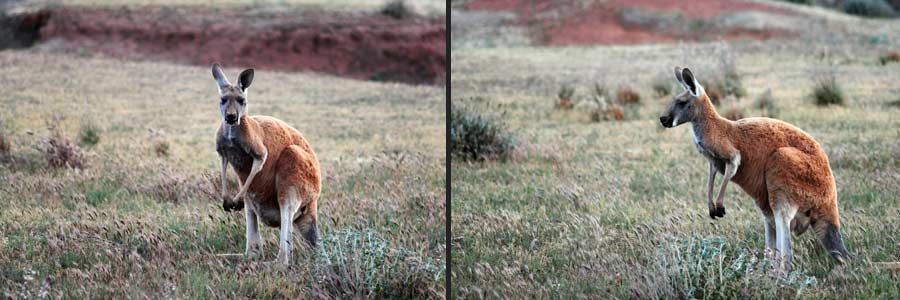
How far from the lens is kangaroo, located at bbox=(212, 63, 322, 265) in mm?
5000

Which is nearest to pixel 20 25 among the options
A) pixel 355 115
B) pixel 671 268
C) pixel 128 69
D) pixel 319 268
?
pixel 128 69

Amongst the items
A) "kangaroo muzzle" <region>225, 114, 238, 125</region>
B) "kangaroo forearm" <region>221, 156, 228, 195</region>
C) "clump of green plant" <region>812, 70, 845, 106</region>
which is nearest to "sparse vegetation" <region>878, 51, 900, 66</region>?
"clump of green plant" <region>812, 70, 845, 106</region>

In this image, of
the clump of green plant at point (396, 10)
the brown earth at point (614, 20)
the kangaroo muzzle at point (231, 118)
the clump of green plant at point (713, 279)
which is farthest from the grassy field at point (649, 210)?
the brown earth at point (614, 20)

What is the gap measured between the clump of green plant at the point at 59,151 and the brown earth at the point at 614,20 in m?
23.6

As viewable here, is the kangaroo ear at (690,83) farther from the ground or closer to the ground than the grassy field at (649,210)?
farther from the ground

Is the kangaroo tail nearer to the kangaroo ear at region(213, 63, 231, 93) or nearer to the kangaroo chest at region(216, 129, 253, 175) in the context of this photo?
the kangaroo chest at region(216, 129, 253, 175)

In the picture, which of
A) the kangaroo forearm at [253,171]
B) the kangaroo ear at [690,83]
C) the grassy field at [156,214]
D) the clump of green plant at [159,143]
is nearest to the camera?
the kangaroo ear at [690,83]

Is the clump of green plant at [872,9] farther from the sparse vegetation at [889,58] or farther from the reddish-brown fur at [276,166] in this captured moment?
the reddish-brown fur at [276,166]

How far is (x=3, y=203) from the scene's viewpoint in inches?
222

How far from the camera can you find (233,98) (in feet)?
16.0

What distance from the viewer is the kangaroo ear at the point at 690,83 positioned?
15.7 feet

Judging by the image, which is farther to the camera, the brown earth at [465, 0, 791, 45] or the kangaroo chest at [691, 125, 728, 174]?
the brown earth at [465, 0, 791, 45]

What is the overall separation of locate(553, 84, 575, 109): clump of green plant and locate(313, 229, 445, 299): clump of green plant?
703cm

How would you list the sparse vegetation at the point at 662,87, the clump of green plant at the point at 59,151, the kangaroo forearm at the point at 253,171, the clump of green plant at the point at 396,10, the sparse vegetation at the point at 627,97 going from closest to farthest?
the kangaroo forearm at the point at 253,171
the clump of green plant at the point at 59,151
the sparse vegetation at the point at 627,97
the sparse vegetation at the point at 662,87
the clump of green plant at the point at 396,10
